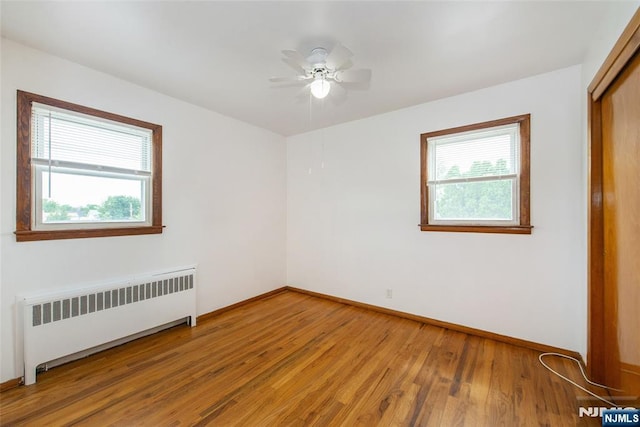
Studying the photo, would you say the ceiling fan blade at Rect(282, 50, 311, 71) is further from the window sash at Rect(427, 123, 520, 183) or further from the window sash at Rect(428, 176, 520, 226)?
the window sash at Rect(428, 176, 520, 226)

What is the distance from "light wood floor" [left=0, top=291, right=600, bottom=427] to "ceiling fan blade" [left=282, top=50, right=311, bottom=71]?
2529 millimetres

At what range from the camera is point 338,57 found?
2.11 m

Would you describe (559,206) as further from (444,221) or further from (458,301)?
(458,301)

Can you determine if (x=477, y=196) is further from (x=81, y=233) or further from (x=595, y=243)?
(x=81, y=233)

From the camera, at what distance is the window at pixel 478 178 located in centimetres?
256

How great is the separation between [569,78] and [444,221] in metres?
1.69

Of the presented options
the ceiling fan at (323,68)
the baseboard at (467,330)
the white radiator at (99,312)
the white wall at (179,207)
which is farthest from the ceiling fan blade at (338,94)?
the baseboard at (467,330)

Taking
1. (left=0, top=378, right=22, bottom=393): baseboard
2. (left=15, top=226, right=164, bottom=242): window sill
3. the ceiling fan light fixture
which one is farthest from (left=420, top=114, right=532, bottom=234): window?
(left=0, top=378, right=22, bottom=393): baseboard

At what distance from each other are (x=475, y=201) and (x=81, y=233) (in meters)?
3.89

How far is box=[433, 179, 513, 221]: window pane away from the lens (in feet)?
8.71

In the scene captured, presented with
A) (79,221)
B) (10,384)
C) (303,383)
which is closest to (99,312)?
(10,384)

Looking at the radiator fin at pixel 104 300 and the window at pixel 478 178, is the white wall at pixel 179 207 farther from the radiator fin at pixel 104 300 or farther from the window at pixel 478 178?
the window at pixel 478 178

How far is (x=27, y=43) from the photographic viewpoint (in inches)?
78.4

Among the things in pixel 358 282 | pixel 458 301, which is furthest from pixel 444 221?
pixel 358 282
